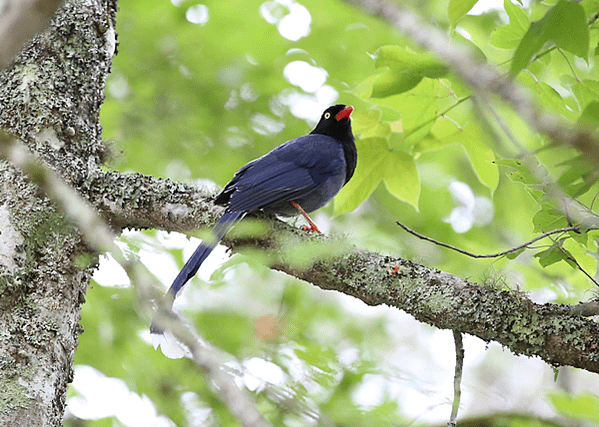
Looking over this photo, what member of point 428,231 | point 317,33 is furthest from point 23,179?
point 428,231

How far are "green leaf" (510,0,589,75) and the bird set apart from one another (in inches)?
61.4

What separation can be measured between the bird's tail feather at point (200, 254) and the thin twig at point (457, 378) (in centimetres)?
106

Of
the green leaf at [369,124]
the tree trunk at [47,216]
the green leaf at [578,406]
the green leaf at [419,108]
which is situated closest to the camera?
the green leaf at [578,406]

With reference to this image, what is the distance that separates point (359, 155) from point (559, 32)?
1.29 metres

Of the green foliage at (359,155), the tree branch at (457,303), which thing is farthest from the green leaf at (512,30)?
the tree branch at (457,303)

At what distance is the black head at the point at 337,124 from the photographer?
163 inches

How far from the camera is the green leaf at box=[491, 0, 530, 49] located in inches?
75.6

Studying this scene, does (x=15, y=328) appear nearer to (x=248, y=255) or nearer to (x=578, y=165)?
(x=248, y=255)

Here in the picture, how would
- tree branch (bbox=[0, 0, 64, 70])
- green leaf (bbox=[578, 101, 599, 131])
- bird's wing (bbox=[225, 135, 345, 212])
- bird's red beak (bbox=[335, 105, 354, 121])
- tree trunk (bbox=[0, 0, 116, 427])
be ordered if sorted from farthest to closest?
bird's red beak (bbox=[335, 105, 354, 121]) → bird's wing (bbox=[225, 135, 345, 212]) → tree trunk (bbox=[0, 0, 116, 427]) → green leaf (bbox=[578, 101, 599, 131]) → tree branch (bbox=[0, 0, 64, 70])

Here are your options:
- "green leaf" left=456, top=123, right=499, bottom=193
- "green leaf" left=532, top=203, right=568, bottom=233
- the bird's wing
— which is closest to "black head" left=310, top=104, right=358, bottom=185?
the bird's wing

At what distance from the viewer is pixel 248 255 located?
241 cm

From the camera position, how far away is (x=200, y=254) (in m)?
2.54

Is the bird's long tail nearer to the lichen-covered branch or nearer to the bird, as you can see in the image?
the bird

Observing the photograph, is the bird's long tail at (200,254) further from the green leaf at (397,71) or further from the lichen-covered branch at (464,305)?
the green leaf at (397,71)
